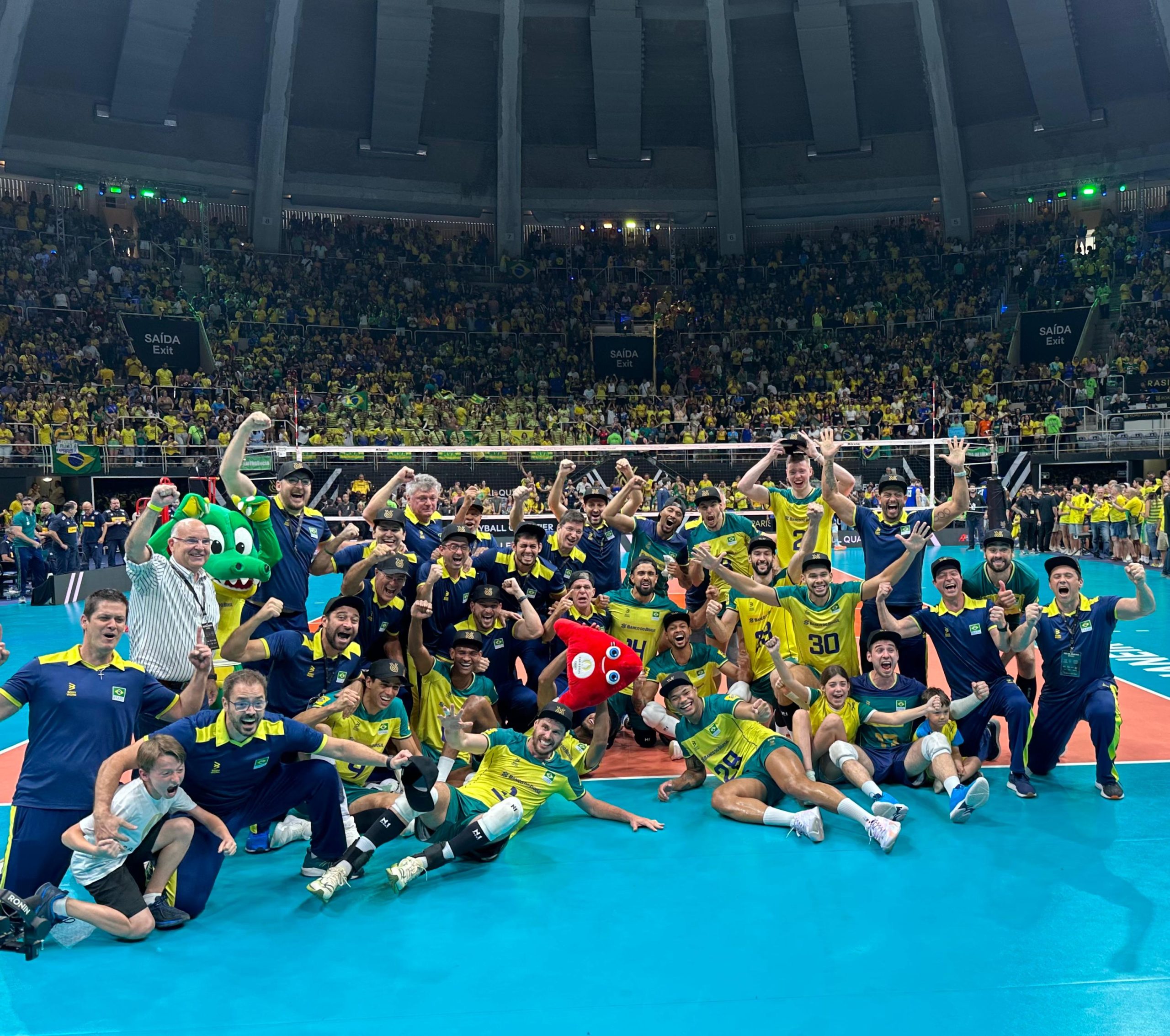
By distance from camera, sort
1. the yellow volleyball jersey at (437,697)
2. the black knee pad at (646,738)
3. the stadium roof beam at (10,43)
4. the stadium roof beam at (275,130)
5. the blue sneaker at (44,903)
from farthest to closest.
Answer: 1. the stadium roof beam at (275,130)
2. the stadium roof beam at (10,43)
3. the black knee pad at (646,738)
4. the yellow volleyball jersey at (437,697)
5. the blue sneaker at (44,903)

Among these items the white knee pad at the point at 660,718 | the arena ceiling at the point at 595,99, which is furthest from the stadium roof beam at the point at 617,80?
the white knee pad at the point at 660,718

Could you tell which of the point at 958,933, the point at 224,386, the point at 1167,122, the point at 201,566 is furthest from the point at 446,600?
the point at 1167,122

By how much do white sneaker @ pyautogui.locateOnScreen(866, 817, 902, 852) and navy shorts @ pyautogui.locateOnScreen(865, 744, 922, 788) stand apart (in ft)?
4.11

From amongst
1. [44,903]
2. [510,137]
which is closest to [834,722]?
[44,903]

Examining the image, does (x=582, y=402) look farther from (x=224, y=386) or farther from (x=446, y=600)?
(x=446, y=600)

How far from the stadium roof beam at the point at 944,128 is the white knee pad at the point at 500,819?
4000cm

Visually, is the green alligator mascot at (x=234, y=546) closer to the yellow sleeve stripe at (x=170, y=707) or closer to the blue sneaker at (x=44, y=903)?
the yellow sleeve stripe at (x=170, y=707)

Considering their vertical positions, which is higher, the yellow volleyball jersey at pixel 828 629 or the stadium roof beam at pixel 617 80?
the stadium roof beam at pixel 617 80

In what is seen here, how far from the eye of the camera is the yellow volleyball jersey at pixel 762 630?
1061 cm

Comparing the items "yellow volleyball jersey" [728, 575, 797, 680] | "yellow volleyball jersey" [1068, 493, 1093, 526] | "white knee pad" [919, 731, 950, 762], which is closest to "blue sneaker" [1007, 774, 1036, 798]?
"white knee pad" [919, 731, 950, 762]

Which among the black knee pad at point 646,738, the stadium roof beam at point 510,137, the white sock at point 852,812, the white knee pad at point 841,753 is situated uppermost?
the stadium roof beam at point 510,137

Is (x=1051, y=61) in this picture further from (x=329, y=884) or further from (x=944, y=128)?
(x=329, y=884)

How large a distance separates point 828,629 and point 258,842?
542 cm

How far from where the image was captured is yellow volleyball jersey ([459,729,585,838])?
7.91 metres
